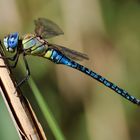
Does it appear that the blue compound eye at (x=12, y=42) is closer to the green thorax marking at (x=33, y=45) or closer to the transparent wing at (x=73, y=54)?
the green thorax marking at (x=33, y=45)

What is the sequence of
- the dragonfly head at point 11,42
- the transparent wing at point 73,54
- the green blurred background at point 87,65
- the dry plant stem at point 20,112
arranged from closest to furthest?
1. the dry plant stem at point 20,112
2. the dragonfly head at point 11,42
3. the transparent wing at point 73,54
4. the green blurred background at point 87,65

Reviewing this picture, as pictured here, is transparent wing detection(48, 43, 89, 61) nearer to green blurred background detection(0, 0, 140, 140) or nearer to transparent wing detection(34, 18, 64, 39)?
transparent wing detection(34, 18, 64, 39)

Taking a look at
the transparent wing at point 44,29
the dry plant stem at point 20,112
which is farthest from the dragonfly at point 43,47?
the dry plant stem at point 20,112

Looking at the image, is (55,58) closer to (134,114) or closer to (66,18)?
(66,18)

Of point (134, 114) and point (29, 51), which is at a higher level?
point (29, 51)

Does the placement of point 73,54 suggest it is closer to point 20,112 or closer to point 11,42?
point 11,42

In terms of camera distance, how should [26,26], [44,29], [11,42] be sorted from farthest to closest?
1. [26,26]
2. [44,29]
3. [11,42]

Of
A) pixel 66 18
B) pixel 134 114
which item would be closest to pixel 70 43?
pixel 66 18
